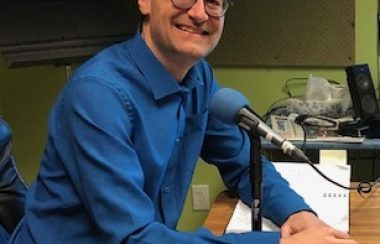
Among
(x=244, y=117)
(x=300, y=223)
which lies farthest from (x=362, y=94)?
(x=244, y=117)

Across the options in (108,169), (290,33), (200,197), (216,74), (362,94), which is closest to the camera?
(108,169)

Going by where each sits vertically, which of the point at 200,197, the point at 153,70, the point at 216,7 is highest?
the point at 216,7

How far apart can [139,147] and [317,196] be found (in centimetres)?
61

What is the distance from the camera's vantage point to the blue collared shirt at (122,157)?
1.16 m

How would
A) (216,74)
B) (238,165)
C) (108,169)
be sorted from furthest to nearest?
(216,74), (238,165), (108,169)

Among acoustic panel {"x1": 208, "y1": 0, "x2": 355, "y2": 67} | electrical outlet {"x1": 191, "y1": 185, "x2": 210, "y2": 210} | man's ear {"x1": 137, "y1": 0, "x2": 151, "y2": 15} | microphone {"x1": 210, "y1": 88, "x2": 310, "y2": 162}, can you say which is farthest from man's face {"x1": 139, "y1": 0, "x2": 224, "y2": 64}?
electrical outlet {"x1": 191, "y1": 185, "x2": 210, "y2": 210}

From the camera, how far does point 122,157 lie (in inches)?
46.3

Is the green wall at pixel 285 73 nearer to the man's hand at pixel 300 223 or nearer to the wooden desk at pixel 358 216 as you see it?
the wooden desk at pixel 358 216

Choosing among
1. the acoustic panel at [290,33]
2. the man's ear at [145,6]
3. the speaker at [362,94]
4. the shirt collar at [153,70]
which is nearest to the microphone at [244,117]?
the shirt collar at [153,70]

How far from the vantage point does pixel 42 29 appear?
A: 218 cm

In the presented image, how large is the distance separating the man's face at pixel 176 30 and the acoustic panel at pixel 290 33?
1095 mm

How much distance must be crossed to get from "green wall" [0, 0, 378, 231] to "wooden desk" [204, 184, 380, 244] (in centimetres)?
72

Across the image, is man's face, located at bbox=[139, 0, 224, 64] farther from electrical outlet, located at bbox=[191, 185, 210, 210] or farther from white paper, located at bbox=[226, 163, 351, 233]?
electrical outlet, located at bbox=[191, 185, 210, 210]

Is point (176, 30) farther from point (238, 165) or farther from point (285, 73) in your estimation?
point (285, 73)
